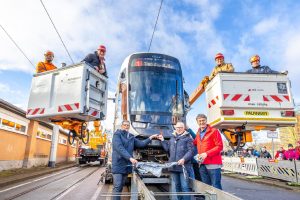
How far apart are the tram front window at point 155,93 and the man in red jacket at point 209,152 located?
163 cm

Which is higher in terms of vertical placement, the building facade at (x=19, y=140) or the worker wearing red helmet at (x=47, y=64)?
the worker wearing red helmet at (x=47, y=64)

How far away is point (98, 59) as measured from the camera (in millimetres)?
6395

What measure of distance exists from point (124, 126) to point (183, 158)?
1339 mm

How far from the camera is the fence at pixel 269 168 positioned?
975 cm

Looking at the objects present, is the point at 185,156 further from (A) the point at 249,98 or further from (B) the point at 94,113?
(B) the point at 94,113

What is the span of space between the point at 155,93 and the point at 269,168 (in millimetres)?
8650

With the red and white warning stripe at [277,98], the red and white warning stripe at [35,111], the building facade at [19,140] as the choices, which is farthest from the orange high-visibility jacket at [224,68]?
the building facade at [19,140]

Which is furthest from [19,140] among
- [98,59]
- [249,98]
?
[249,98]

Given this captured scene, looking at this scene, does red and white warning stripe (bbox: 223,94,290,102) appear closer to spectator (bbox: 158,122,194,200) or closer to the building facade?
spectator (bbox: 158,122,194,200)

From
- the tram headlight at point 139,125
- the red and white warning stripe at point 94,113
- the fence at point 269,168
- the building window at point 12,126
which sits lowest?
the fence at point 269,168

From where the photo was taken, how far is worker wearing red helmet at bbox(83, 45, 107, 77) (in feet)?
20.3

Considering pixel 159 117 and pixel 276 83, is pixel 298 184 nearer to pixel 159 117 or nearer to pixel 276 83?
pixel 276 83

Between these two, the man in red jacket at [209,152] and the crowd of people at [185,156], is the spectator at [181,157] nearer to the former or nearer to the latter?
the crowd of people at [185,156]

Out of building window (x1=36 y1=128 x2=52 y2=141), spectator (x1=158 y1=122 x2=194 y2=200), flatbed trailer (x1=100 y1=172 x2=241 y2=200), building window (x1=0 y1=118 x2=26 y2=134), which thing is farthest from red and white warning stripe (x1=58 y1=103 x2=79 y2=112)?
building window (x1=36 y1=128 x2=52 y2=141)
